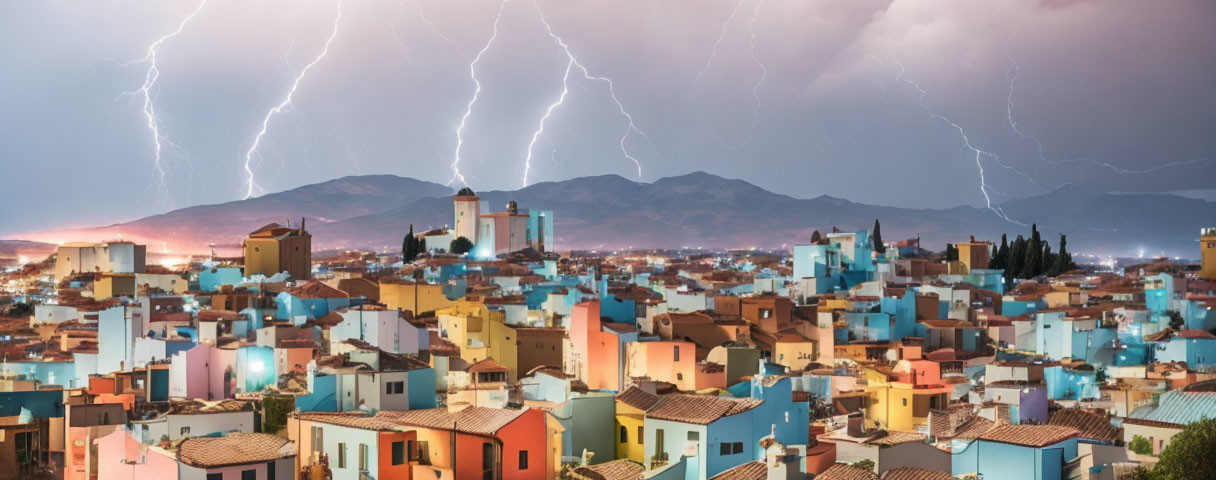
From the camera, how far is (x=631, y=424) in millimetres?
14484

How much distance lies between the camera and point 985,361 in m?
22.8

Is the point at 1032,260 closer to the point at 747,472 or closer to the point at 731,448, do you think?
the point at 731,448

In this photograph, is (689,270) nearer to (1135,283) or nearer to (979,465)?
(1135,283)

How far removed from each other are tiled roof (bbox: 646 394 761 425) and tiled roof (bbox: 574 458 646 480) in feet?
1.79

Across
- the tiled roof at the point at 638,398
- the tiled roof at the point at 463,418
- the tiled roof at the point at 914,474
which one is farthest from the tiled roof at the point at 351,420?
the tiled roof at the point at 914,474

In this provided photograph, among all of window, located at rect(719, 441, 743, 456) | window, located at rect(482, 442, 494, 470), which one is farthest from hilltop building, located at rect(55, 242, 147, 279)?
window, located at rect(719, 441, 743, 456)

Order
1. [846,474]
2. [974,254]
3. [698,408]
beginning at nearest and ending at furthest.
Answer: [846,474] < [698,408] < [974,254]

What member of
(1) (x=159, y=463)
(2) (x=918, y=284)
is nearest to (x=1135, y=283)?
(2) (x=918, y=284)

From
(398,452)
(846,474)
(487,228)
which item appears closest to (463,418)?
(398,452)

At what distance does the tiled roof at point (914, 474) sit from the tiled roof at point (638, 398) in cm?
340

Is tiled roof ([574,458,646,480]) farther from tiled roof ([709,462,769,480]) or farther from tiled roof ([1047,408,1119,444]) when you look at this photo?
tiled roof ([1047,408,1119,444])

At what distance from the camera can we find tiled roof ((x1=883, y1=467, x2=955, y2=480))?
440 inches

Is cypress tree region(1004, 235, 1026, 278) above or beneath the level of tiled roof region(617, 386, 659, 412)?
above

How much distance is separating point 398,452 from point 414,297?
1568cm
